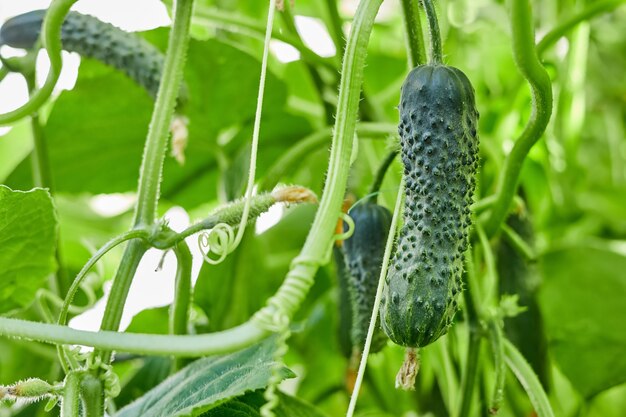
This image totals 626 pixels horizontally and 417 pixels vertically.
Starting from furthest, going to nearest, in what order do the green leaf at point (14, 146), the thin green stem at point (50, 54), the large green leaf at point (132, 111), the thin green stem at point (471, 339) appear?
the green leaf at point (14, 146) < the large green leaf at point (132, 111) < the thin green stem at point (471, 339) < the thin green stem at point (50, 54)

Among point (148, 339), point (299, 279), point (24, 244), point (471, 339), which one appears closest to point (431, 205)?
point (299, 279)

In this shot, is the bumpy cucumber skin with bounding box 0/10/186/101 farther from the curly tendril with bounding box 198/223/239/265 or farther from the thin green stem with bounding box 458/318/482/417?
the thin green stem with bounding box 458/318/482/417

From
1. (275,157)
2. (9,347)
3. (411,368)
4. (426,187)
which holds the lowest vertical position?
(9,347)

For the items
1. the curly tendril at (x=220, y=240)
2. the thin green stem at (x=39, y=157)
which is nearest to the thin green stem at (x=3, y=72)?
the thin green stem at (x=39, y=157)

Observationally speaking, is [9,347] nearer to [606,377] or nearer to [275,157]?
[275,157]

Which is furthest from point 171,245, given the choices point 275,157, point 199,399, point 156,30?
point 275,157

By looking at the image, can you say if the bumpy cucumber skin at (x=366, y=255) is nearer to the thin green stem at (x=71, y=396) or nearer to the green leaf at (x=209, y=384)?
the green leaf at (x=209, y=384)
